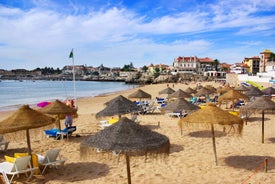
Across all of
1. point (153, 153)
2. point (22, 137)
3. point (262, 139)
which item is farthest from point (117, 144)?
point (262, 139)

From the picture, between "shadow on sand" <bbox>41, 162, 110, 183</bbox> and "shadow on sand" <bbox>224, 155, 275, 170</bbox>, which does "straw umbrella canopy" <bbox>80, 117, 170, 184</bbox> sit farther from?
"shadow on sand" <bbox>224, 155, 275, 170</bbox>

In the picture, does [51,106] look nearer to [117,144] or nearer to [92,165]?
[92,165]

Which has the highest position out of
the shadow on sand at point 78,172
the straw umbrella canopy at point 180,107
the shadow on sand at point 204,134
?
the straw umbrella canopy at point 180,107

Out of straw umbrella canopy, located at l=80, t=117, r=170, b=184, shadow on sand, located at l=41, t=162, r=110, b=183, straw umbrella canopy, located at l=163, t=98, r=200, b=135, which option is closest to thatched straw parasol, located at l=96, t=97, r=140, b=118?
straw umbrella canopy, located at l=163, t=98, r=200, b=135

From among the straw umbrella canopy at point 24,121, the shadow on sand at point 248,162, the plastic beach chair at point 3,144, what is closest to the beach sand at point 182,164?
the shadow on sand at point 248,162

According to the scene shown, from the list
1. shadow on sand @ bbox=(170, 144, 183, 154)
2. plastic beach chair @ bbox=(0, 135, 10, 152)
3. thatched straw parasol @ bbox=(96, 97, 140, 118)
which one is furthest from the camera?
thatched straw parasol @ bbox=(96, 97, 140, 118)

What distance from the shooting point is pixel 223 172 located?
23.3 ft

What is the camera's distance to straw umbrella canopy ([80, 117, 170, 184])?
193 inches

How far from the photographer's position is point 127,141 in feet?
16.3

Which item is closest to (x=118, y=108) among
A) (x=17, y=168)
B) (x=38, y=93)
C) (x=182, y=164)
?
(x=182, y=164)

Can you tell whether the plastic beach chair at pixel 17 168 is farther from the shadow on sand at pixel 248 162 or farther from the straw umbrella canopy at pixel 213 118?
the shadow on sand at pixel 248 162

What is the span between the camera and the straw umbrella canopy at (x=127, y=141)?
16.1ft

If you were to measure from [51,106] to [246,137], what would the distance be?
8094 millimetres

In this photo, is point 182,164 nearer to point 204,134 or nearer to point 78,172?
point 78,172
